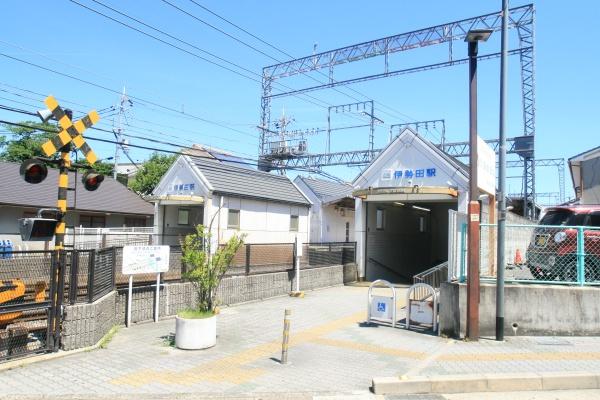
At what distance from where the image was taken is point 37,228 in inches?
305

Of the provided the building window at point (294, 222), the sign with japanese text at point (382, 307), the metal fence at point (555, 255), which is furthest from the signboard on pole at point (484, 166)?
the building window at point (294, 222)

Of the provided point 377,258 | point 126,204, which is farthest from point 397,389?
point 126,204

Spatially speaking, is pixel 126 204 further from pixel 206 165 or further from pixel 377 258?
pixel 377 258

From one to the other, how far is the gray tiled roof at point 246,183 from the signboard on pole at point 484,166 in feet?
38.5

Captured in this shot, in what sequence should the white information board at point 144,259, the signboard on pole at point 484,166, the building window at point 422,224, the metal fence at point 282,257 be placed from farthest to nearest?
the building window at point 422,224, the metal fence at point 282,257, the signboard on pole at point 484,166, the white information board at point 144,259

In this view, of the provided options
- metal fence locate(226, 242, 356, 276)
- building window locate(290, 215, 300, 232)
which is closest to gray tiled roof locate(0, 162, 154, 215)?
building window locate(290, 215, 300, 232)

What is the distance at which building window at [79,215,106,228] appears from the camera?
1121 inches

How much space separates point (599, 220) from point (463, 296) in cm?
427

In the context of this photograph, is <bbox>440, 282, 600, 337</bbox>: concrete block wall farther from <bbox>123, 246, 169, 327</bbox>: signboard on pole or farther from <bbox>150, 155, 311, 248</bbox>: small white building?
<bbox>150, 155, 311, 248</bbox>: small white building

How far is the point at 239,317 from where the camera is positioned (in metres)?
11.3

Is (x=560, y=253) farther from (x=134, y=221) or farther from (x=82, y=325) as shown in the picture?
(x=134, y=221)

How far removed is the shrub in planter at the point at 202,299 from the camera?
8.33 m

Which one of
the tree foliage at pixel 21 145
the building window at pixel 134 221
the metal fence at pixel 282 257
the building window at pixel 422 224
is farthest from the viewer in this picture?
the tree foliage at pixel 21 145

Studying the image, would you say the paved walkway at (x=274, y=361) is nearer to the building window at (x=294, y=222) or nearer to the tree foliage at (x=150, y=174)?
the building window at (x=294, y=222)
